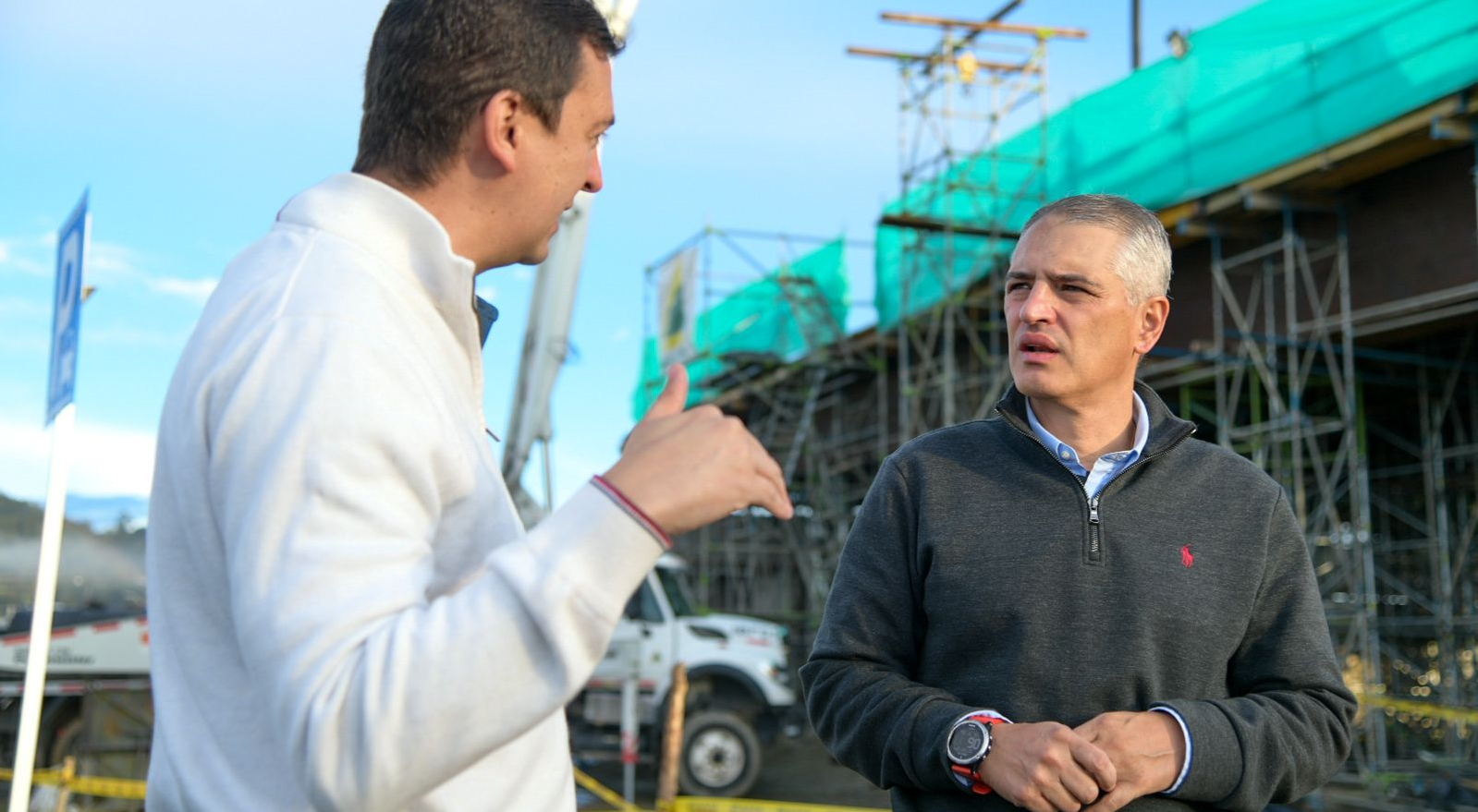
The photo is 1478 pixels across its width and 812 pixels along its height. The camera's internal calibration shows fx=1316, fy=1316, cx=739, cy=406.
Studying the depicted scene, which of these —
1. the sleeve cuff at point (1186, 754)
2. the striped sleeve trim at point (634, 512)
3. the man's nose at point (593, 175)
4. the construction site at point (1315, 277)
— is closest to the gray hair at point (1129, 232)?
the sleeve cuff at point (1186, 754)

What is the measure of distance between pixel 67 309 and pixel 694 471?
14.3 feet

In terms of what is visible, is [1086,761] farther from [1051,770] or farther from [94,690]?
[94,690]

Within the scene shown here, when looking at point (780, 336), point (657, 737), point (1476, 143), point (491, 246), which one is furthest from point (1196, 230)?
point (491, 246)

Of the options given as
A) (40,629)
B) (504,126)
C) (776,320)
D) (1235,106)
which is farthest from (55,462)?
(776,320)

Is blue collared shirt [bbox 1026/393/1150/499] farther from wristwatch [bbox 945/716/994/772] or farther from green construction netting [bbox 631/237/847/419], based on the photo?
green construction netting [bbox 631/237/847/419]

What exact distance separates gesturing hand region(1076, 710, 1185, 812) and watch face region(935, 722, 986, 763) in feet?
0.53

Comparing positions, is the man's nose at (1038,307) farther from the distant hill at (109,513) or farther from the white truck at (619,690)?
the distant hill at (109,513)

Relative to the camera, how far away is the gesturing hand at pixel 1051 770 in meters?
2.11

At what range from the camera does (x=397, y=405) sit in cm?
122

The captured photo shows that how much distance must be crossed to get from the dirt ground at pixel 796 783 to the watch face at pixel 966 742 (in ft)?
31.4

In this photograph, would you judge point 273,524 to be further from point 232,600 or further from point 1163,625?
point 1163,625

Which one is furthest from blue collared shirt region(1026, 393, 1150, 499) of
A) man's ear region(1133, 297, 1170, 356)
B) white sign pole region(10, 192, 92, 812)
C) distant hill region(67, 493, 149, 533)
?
distant hill region(67, 493, 149, 533)

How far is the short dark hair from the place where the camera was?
4.62 ft

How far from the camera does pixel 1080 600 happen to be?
238 centimetres
